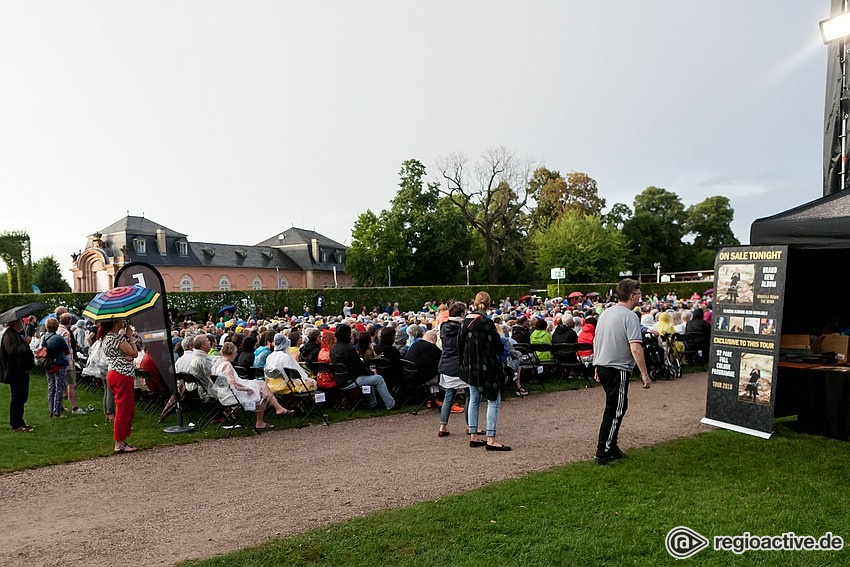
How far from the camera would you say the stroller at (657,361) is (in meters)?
11.9

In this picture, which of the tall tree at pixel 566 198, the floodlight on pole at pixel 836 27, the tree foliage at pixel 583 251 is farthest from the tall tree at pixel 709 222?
the floodlight on pole at pixel 836 27

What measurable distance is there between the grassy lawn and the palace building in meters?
56.9

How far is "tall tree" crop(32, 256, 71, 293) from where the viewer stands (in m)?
67.1

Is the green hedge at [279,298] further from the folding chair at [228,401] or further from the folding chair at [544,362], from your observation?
the folding chair at [228,401]

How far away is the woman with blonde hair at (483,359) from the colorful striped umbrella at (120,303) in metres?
4.20

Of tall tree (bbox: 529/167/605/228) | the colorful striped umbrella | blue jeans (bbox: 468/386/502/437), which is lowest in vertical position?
blue jeans (bbox: 468/386/502/437)

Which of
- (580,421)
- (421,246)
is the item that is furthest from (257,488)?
(421,246)

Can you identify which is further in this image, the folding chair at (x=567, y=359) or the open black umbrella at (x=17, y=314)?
the folding chair at (x=567, y=359)

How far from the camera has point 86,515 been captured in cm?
519

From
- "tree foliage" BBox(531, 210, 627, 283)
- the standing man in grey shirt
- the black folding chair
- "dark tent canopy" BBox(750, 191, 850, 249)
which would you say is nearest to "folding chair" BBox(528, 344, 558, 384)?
the black folding chair

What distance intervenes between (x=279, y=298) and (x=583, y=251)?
26034mm

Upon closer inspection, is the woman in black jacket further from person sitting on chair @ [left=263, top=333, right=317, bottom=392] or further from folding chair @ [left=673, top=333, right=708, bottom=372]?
folding chair @ [left=673, top=333, right=708, bottom=372]

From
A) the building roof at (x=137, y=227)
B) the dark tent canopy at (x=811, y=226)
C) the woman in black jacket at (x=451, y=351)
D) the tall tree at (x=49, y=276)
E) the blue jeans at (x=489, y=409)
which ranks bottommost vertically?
the tall tree at (x=49, y=276)

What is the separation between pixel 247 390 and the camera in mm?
8156
